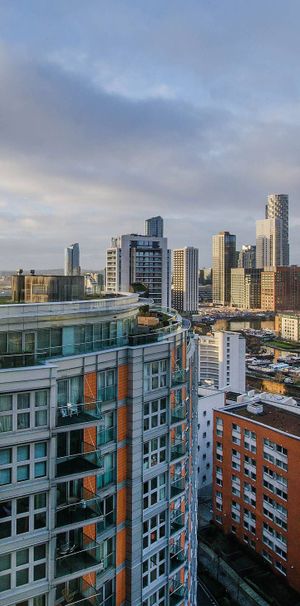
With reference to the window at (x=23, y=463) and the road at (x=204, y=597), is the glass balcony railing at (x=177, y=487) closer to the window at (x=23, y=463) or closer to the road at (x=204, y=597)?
the window at (x=23, y=463)

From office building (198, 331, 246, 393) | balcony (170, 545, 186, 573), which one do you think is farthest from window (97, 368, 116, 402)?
office building (198, 331, 246, 393)

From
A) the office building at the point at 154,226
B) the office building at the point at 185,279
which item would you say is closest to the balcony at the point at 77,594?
the office building at the point at 154,226

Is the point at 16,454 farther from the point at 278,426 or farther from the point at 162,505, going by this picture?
the point at 278,426

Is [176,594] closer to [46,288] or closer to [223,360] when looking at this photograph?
[46,288]

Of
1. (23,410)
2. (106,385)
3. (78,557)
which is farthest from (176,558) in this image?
(23,410)

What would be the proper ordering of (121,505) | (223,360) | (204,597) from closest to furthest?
(121,505), (204,597), (223,360)

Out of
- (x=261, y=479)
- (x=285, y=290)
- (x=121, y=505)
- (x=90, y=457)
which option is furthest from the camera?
(x=285, y=290)
